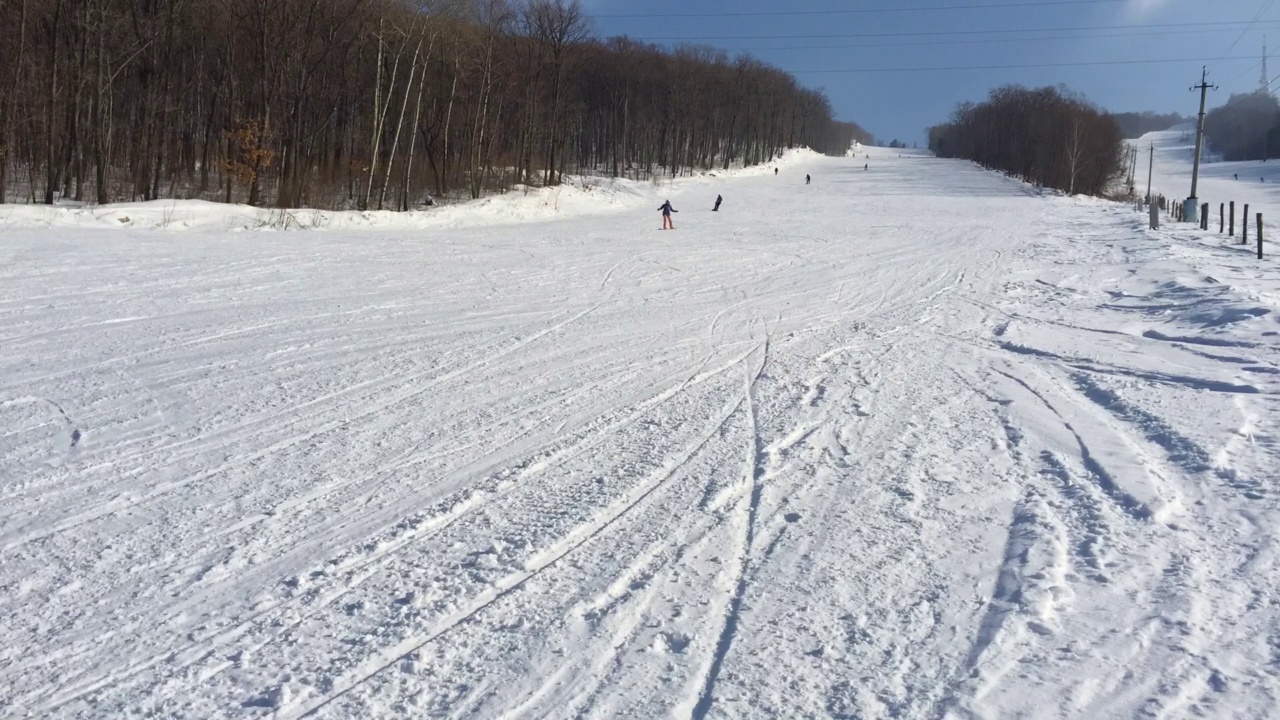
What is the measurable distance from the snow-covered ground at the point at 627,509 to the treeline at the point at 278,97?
20.8m

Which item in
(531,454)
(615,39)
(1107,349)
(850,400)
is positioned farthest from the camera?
(615,39)

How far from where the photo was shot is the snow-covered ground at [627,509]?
12.7 feet

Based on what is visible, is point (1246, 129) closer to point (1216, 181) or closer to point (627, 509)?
point (1216, 181)

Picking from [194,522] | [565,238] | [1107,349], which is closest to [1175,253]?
[1107,349]

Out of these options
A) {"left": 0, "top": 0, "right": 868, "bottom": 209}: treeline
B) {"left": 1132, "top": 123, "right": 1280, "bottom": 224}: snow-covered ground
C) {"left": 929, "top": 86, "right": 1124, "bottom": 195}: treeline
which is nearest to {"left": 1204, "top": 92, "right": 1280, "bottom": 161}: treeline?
{"left": 1132, "top": 123, "right": 1280, "bottom": 224}: snow-covered ground

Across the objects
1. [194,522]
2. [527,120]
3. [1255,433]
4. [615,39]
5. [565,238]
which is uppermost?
[615,39]

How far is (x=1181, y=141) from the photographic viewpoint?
18650cm

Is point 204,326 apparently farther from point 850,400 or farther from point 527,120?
point 527,120

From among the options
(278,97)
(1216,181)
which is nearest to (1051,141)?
(1216,181)

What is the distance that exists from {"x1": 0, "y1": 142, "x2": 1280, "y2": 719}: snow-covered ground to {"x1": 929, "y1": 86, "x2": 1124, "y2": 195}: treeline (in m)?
69.3

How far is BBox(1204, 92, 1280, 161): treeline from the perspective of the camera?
136 m

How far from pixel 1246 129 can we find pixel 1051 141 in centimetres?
9388

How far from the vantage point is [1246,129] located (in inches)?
5896

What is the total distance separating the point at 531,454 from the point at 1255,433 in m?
5.97
